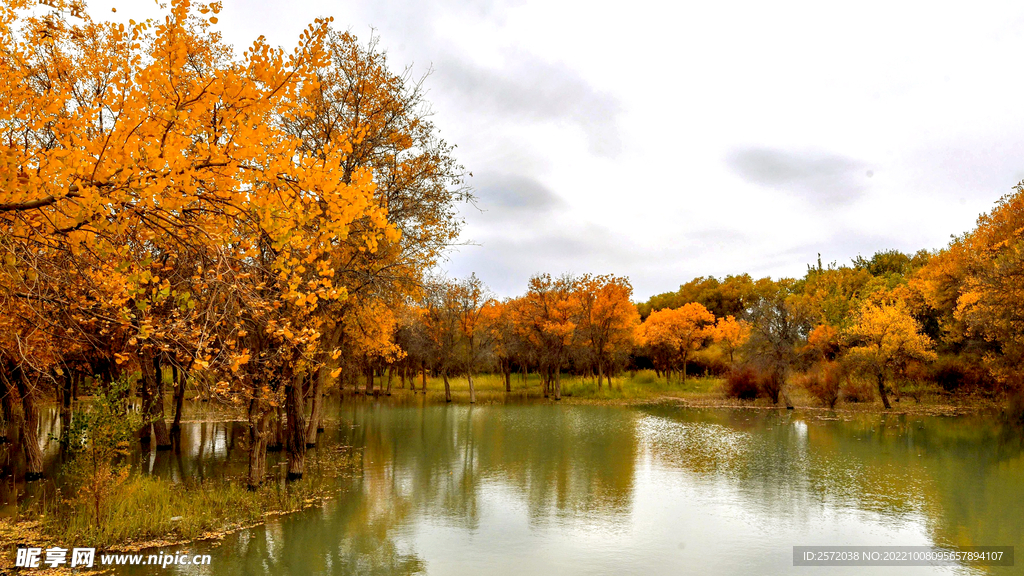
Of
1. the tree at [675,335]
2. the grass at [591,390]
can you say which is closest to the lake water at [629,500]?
the grass at [591,390]

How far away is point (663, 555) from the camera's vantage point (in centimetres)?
974

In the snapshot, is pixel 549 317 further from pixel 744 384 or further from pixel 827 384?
pixel 827 384

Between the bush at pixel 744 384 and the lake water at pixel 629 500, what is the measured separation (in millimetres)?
11786

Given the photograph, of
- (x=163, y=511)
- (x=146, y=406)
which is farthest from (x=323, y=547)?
(x=146, y=406)

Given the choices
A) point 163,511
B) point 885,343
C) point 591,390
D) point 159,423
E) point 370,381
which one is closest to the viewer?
point 163,511

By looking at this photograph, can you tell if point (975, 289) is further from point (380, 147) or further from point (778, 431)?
point (380, 147)

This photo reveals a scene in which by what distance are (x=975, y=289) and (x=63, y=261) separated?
3369cm

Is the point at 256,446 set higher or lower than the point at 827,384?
higher

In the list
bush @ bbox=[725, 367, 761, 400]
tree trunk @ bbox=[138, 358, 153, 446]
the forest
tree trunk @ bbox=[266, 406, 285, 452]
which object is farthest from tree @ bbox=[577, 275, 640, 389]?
tree trunk @ bbox=[138, 358, 153, 446]

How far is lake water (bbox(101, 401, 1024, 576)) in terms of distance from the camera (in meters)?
9.52

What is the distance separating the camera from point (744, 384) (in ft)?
123

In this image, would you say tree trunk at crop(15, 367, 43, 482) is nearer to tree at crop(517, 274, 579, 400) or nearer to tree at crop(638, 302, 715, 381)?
tree at crop(517, 274, 579, 400)

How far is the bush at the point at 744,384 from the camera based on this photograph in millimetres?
36875

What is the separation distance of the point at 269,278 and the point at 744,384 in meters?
33.6
